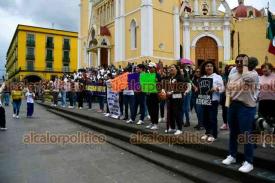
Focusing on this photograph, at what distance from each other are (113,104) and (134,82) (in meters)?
2.13

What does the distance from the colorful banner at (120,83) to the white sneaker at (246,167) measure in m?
5.78

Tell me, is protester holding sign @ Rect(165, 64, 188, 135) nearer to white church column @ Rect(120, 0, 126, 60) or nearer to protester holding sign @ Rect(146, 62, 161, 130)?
protester holding sign @ Rect(146, 62, 161, 130)

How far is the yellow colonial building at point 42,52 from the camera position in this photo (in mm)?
63250

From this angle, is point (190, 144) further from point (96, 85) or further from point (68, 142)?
point (96, 85)

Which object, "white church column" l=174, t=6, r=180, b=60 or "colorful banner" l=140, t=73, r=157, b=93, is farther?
"white church column" l=174, t=6, r=180, b=60

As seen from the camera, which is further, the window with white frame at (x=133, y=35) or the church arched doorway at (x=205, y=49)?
the church arched doorway at (x=205, y=49)

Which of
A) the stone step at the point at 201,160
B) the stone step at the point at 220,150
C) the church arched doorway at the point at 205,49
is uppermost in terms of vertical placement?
the church arched doorway at the point at 205,49

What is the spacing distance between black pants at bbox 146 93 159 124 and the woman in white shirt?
1893 mm

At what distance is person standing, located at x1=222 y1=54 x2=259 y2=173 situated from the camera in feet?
16.3

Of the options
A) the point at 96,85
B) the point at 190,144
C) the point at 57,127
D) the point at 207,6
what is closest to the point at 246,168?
the point at 190,144

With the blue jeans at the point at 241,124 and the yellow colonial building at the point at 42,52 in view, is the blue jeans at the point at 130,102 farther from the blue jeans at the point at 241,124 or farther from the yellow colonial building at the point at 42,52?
the yellow colonial building at the point at 42,52

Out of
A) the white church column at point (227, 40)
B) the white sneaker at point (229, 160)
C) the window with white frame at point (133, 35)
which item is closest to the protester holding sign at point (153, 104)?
the white sneaker at point (229, 160)

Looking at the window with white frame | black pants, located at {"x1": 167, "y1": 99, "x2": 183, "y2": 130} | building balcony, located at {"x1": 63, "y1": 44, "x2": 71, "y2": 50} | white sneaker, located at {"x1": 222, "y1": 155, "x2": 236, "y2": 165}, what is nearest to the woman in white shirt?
black pants, located at {"x1": 167, "y1": 99, "x2": 183, "y2": 130}

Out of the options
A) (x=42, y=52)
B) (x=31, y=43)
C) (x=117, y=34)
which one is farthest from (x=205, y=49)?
(x=31, y=43)
